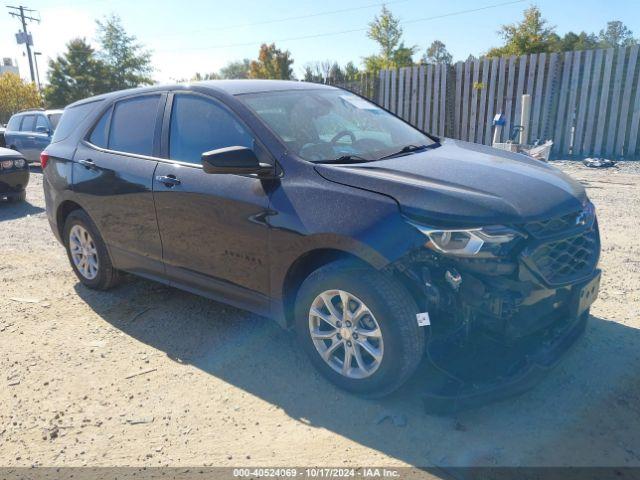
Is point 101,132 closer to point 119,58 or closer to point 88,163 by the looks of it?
point 88,163

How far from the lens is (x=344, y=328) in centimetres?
289

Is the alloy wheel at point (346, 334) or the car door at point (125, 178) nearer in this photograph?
the alloy wheel at point (346, 334)

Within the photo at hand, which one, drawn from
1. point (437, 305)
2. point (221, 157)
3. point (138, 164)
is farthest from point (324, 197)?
point (138, 164)

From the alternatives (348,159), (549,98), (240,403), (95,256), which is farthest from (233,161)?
(549,98)

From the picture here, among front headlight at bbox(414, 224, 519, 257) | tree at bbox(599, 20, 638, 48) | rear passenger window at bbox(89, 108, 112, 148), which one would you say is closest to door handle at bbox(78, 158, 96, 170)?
rear passenger window at bbox(89, 108, 112, 148)

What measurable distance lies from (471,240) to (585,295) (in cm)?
85

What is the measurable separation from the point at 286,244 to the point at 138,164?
1.64 m

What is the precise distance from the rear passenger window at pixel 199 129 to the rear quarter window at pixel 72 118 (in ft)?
4.35

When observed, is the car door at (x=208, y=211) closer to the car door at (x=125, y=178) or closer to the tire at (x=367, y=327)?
the car door at (x=125, y=178)

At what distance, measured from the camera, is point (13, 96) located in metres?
34.7

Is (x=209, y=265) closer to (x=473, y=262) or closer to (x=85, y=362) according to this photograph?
(x=85, y=362)

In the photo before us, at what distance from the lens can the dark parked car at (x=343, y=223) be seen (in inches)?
102

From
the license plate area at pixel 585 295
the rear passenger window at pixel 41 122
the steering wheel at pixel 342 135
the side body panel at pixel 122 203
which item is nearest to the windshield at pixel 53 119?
the rear passenger window at pixel 41 122

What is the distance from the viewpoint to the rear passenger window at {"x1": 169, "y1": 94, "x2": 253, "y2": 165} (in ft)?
11.3
